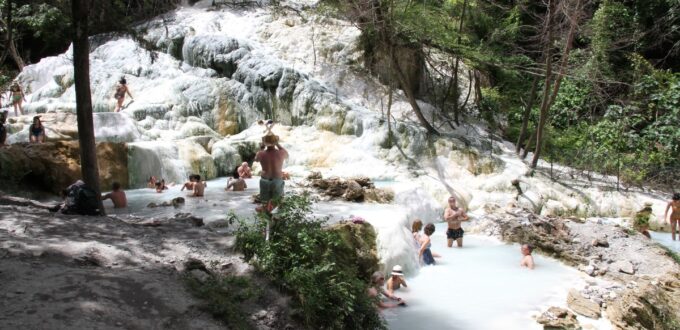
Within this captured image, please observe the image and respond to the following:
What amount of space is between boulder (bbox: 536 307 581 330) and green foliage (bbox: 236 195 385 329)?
6.88ft

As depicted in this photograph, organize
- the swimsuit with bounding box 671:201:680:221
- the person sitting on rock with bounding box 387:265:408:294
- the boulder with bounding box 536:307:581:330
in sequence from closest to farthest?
the boulder with bounding box 536:307:581:330
the person sitting on rock with bounding box 387:265:408:294
the swimsuit with bounding box 671:201:680:221

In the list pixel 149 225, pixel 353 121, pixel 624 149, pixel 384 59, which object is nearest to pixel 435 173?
pixel 353 121

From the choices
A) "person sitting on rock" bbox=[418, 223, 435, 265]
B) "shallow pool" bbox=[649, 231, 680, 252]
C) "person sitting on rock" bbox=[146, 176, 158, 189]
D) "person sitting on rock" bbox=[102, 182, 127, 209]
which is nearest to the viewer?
"person sitting on rock" bbox=[418, 223, 435, 265]

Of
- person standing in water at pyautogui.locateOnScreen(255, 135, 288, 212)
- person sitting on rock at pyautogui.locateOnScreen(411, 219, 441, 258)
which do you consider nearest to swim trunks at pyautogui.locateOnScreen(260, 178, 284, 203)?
person standing in water at pyautogui.locateOnScreen(255, 135, 288, 212)

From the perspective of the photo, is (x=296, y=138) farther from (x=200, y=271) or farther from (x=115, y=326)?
(x=115, y=326)

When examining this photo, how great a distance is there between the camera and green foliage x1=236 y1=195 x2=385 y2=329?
17.5 feet

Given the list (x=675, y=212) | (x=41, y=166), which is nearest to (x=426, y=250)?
(x=675, y=212)

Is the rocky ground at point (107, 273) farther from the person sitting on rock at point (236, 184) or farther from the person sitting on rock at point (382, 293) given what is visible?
the person sitting on rock at point (236, 184)

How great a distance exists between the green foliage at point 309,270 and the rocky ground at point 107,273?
0.21 metres

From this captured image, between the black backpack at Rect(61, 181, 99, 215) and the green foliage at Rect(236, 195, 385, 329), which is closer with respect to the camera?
the green foliage at Rect(236, 195, 385, 329)

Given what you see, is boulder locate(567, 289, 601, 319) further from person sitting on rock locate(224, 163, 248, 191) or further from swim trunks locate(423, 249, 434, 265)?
person sitting on rock locate(224, 163, 248, 191)

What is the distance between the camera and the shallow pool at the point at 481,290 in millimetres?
6633

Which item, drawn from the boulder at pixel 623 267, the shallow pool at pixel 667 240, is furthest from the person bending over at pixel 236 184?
the shallow pool at pixel 667 240

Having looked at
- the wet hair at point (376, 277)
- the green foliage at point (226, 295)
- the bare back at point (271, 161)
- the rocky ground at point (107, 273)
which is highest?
the bare back at point (271, 161)
